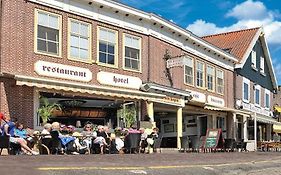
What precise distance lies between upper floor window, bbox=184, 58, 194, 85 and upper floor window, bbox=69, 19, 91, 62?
9.23 metres

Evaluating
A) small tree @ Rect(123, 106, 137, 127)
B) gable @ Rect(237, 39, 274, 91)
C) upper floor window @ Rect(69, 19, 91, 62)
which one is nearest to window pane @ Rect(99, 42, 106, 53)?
upper floor window @ Rect(69, 19, 91, 62)

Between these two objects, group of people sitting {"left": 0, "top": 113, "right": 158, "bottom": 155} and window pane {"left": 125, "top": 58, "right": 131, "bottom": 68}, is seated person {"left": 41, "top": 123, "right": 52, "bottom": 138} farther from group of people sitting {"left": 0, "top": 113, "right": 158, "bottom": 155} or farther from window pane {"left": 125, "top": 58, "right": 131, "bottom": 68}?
window pane {"left": 125, "top": 58, "right": 131, "bottom": 68}

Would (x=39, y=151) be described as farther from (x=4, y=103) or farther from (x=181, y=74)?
(x=181, y=74)

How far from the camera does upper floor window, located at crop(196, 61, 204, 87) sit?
31188 mm

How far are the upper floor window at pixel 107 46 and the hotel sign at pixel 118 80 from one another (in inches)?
23.4

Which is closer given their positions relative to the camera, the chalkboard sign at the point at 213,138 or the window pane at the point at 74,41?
the window pane at the point at 74,41

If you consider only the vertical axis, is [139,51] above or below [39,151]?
above

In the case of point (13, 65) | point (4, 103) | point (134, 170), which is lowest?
point (134, 170)

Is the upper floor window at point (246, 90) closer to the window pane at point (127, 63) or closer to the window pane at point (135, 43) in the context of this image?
the window pane at point (135, 43)

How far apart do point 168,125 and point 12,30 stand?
14277 millimetres

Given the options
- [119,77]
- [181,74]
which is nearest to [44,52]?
[119,77]

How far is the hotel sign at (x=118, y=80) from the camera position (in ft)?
72.3

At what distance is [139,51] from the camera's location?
2453 centimetres

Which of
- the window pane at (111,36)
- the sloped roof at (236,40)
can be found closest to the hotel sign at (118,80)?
the window pane at (111,36)
